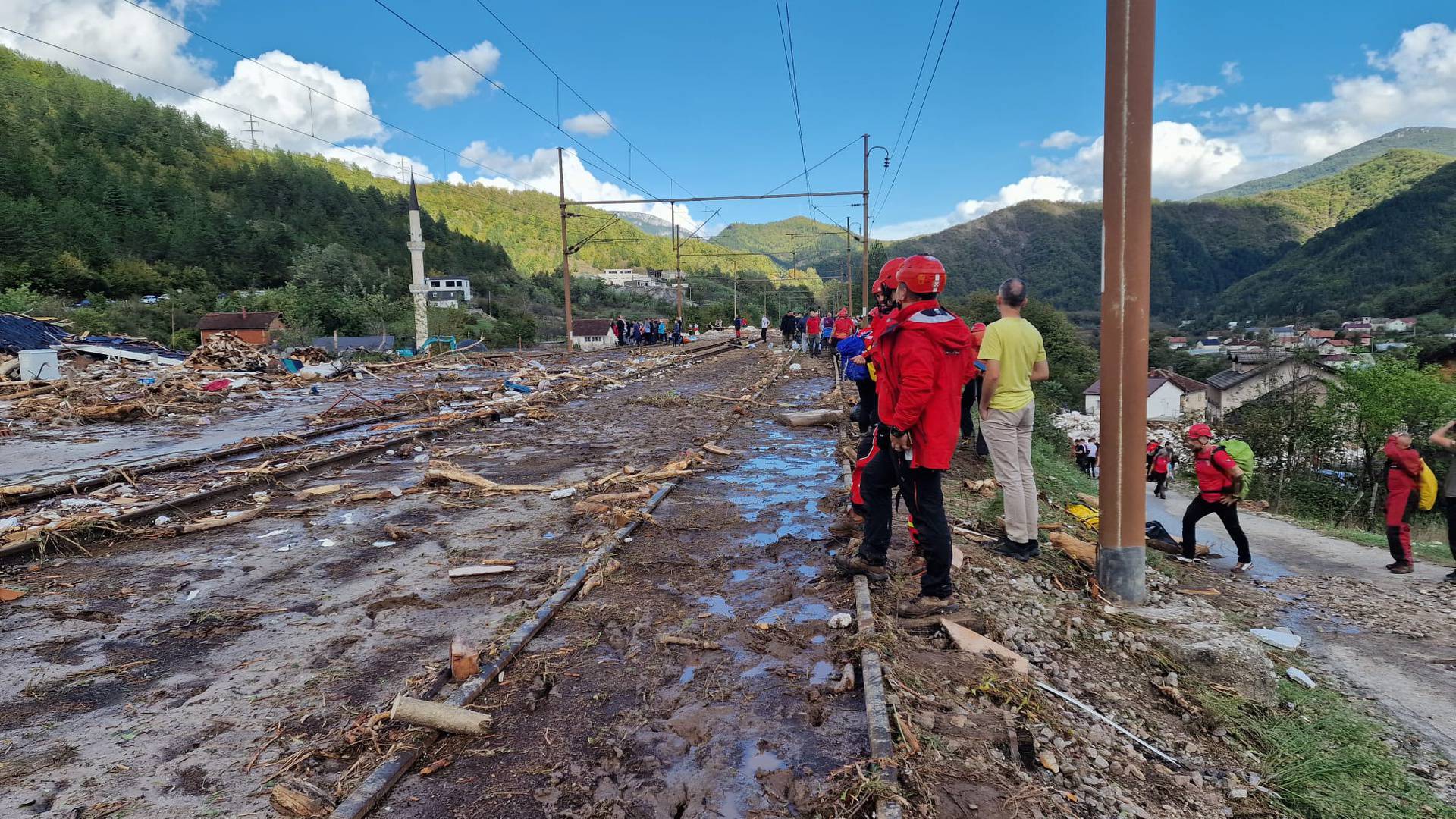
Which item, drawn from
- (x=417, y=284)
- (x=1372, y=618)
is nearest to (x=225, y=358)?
(x=1372, y=618)

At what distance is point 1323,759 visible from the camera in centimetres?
335

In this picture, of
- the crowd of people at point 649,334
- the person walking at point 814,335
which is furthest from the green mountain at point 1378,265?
the person walking at point 814,335

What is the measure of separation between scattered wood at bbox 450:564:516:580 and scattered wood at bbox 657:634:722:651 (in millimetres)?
1724

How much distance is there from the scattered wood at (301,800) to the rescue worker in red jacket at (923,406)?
9.90ft

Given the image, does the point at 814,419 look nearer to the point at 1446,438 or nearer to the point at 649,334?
the point at 1446,438

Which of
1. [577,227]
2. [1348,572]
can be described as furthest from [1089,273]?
[1348,572]

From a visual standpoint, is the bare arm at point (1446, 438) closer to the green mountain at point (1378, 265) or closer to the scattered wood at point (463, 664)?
the scattered wood at point (463, 664)

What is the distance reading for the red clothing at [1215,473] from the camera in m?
6.92

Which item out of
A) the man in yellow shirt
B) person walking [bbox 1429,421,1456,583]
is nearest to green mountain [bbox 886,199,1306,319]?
person walking [bbox 1429,421,1456,583]

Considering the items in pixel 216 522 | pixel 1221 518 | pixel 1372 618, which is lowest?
pixel 1372 618

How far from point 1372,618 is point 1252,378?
6230cm

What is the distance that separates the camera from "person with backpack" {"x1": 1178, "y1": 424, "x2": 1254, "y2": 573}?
6906mm

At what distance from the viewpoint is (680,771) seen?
2822 millimetres

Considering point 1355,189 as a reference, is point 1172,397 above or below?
below
